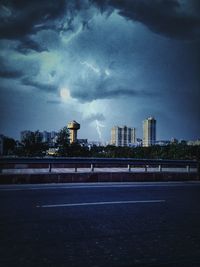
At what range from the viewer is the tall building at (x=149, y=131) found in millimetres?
139125

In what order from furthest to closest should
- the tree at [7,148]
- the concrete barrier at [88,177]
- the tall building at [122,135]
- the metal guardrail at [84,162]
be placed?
the tall building at [122,135]
the tree at [7,148]
the metal guardrail at [84,162]
the concrete barrier at [88,177]

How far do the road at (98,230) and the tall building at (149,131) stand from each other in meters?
131

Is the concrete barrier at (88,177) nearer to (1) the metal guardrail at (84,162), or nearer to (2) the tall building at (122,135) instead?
(1) the metal guardrail at (84,162)

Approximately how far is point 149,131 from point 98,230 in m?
136

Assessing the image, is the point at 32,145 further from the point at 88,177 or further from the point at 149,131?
the point at 149,131

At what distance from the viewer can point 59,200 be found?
8828 mm

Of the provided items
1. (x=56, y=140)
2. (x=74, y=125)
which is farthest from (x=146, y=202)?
(x=74, y=125)

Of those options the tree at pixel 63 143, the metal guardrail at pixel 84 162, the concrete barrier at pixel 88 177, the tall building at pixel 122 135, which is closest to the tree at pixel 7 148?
the tree at pixel 63 143

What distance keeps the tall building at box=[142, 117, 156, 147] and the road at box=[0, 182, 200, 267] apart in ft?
429

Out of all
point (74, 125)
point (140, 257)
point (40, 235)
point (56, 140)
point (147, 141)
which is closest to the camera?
point (140, 257)

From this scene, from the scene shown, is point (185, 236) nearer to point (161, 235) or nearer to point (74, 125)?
point (161, 235)

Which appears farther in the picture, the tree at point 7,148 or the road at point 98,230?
the tree at point 7,148

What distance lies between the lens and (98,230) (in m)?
5.78

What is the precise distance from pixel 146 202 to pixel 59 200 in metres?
2.24
